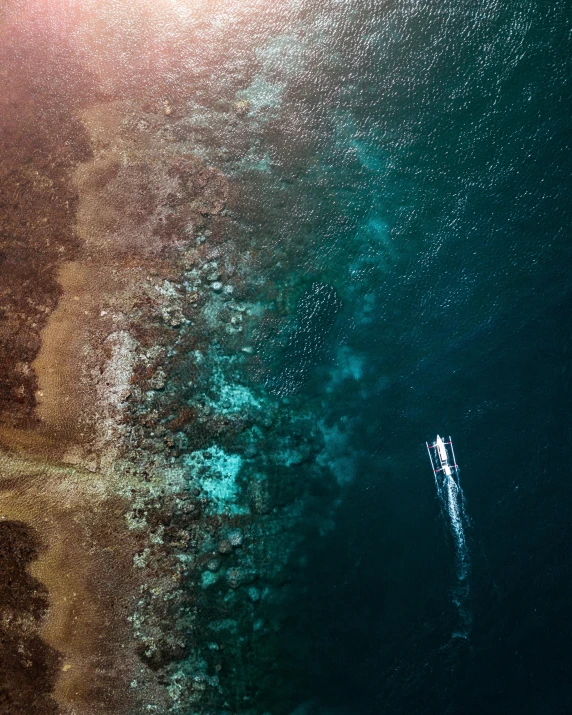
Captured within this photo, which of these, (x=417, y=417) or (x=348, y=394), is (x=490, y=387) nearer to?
(x=417, y=417)

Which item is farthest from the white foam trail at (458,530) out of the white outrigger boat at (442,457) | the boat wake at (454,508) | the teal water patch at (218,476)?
the teal water patch at (218,476)

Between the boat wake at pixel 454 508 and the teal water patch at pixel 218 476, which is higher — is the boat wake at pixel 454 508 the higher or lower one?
the lower one

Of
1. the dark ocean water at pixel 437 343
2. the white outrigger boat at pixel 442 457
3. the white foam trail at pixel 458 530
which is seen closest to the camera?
the dark ocean water at pixel 437 343

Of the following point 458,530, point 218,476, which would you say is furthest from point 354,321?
point 458,530

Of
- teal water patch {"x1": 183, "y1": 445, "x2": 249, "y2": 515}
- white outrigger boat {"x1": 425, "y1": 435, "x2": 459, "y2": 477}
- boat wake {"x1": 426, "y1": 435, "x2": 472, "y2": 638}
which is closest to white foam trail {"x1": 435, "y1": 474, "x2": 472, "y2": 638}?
boat wake {"x1": 426, "y1": 435, "x2": 472, "y2": 638}

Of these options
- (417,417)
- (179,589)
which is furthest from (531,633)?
(179,589)

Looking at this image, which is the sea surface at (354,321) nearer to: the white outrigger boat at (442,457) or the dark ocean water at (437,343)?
the dark ocean water at (437,343)
